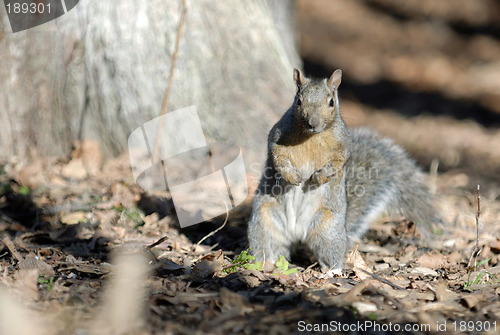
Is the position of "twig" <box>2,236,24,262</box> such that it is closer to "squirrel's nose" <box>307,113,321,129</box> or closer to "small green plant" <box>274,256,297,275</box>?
"small green plant" <box>274,256,297,275</box>

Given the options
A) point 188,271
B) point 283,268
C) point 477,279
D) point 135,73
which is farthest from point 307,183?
point 135,73

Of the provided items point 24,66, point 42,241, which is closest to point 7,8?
point 24,66

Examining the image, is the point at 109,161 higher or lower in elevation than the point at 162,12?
lower

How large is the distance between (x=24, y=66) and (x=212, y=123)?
194 cm

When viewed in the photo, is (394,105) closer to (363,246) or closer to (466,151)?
(466,151)

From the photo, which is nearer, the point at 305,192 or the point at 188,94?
the point at 305,192

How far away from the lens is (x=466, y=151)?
7.07 m

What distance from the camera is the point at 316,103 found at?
353cm
